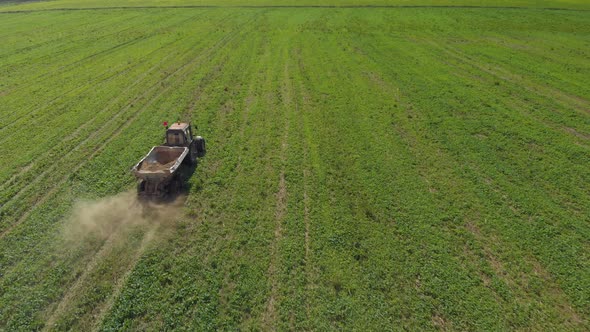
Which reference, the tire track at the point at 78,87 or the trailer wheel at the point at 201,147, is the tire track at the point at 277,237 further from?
the tire track at the point at 78,87

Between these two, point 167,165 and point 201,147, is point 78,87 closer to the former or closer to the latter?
point 201,147

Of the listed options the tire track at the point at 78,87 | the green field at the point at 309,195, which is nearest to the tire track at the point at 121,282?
the green field at the point at 309,195

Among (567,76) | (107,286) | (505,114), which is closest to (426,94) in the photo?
(505,114)

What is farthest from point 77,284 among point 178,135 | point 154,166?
point 178,135

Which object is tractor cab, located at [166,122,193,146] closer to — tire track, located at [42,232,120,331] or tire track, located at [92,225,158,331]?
tire track, located at [92,225,158,331]

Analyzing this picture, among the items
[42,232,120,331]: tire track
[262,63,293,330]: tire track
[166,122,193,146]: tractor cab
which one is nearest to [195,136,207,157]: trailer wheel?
[166,122,193,146]: tractor cab

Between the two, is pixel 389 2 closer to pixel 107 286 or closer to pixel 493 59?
pixel 493 59
